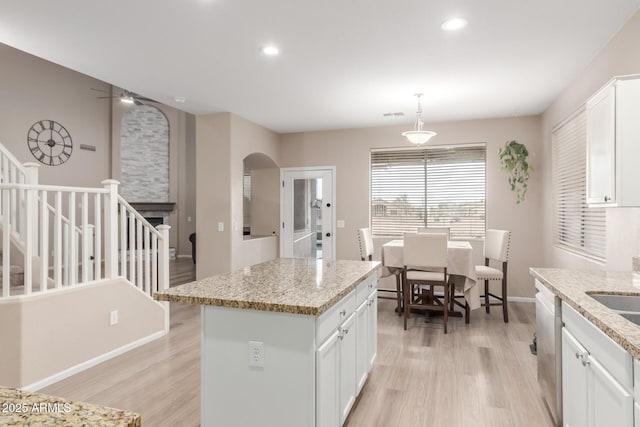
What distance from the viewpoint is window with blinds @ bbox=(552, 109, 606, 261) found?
11.7 feet

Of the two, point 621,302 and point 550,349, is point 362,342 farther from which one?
point 621,302

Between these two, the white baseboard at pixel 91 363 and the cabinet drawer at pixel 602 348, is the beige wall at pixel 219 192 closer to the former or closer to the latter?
the white baseboard at pixel 91 363

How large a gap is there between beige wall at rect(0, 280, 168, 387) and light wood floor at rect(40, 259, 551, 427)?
0.53 ft

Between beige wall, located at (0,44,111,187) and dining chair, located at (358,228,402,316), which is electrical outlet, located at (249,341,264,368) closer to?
dining chair, located at (358,228,402,316)

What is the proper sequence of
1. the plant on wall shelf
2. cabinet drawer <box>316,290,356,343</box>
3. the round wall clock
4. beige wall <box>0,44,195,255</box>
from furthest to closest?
the round wall clock → beige wall <box>0,44,195,255</box> → the plant on wall shelf → cabinet drawer <box>316,290,356,343</box>

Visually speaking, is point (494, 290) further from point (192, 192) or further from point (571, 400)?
point (192, 192)

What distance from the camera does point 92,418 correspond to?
0.70 meters

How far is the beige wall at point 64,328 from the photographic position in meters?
2.66

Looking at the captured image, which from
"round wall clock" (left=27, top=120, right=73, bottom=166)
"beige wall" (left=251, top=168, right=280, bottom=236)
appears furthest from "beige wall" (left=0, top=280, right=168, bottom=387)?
"round wall clock" (left=27, top=120, right=73, bottom=166)

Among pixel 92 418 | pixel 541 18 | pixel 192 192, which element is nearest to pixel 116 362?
pixel 92 418

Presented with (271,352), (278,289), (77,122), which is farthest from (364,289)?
(77,122)

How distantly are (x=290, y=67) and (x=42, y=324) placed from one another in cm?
292

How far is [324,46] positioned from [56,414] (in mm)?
3037

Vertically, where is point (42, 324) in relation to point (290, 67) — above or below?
below
